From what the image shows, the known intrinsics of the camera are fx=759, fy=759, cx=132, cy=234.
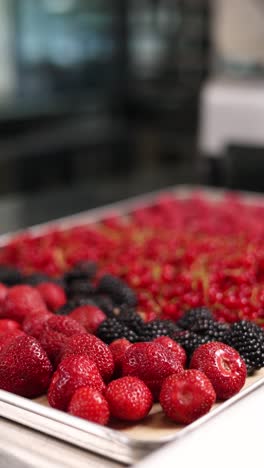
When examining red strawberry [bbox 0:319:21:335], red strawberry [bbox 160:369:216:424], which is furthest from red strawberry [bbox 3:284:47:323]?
red strawberry [bbox 160:369:216:424]

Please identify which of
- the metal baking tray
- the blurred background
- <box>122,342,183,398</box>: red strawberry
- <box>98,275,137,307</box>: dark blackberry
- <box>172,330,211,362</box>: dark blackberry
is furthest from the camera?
the blurred background

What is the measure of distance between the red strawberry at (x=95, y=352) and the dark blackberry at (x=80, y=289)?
359 millimetres

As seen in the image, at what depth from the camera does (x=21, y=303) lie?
1.25 metres

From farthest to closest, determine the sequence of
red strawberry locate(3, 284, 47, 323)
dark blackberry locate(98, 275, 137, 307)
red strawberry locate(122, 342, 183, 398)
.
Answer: dark blackberry locate(98, 275, 137, 307) → red strawberry locate(3, 284, 47, 323) → red strawberry locate(122, 342, 183, 398)

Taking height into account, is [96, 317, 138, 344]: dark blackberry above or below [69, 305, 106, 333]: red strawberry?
above

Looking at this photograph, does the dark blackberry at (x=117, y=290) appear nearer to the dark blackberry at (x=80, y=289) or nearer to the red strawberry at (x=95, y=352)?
the dark blackberry at (x=80, y=289)

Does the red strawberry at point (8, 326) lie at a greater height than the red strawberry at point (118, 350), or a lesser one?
lesser

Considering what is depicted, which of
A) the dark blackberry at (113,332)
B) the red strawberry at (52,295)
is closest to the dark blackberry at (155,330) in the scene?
the dark blackberry at (113,332)

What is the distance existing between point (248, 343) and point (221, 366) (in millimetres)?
109

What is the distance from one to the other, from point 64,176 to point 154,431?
3.60m

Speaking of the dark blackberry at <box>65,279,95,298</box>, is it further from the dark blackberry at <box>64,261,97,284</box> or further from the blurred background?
the blurred background

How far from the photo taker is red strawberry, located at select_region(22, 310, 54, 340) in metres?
1.13

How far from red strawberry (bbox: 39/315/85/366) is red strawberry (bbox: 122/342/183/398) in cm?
11

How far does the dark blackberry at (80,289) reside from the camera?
4.56ft
